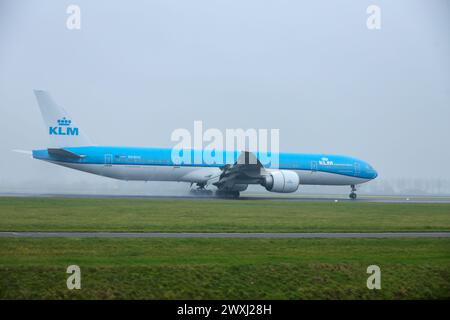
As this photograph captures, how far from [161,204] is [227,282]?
61.9 feet

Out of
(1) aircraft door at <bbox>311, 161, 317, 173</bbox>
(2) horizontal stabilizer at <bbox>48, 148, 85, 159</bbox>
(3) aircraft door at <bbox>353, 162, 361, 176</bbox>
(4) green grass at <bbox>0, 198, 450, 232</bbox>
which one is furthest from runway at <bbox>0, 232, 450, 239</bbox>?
(3) aircraft door at <bbox>353, 162, 361, 176</bbox>

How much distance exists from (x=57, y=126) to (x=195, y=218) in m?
19.9

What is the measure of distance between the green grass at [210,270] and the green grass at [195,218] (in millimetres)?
4134

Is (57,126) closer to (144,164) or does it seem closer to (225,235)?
(144,164)

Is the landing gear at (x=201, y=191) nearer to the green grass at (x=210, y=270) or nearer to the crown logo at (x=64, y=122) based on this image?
the crown logo at (x=64, y=122)

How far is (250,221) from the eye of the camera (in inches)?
915

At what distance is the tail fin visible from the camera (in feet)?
130

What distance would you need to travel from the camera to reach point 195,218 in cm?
2384

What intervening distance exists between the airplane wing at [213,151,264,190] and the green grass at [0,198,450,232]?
25.4ft

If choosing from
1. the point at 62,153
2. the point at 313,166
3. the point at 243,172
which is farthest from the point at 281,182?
the point at 62,153

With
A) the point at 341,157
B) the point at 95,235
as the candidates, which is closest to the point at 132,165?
the point at 341,157

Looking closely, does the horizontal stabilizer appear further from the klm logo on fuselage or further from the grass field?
the grass field

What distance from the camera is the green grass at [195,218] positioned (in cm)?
2034
